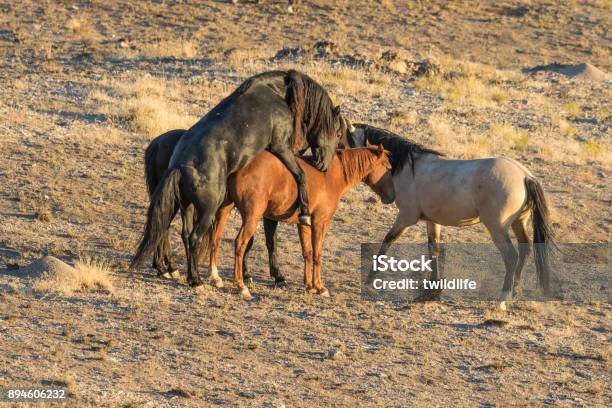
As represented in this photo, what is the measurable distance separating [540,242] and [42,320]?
218 inches

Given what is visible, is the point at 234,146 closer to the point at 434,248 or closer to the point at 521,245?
the point at 434,248

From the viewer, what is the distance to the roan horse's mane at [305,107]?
1278 cm

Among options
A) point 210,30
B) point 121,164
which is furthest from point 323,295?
point 210,30

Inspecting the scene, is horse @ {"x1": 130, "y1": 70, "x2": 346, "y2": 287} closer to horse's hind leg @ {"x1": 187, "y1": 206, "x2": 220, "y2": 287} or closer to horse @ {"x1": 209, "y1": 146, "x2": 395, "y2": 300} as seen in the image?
horse's hind leg @ {"x1": 187, "y1": 206, "x2": 220, "y2": 287}

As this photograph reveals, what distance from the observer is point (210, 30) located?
2948 centimetres

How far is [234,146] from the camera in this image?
11977 mm

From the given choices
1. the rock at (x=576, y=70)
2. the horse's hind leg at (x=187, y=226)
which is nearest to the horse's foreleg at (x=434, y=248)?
the horse's hind leg at (x=187, y=226)

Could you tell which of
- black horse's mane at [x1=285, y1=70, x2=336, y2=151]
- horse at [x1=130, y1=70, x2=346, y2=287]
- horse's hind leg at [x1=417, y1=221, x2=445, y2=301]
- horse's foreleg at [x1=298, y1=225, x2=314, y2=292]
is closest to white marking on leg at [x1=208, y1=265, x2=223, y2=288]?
A: horse at [x1=130, y1=70, x2=346, y2=287]

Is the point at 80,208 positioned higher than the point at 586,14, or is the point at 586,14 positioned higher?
the point at 586,14

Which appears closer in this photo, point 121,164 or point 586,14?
point 121,164

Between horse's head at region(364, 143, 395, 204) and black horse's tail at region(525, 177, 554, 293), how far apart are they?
1.72 m

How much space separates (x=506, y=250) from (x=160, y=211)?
3858 millimetres

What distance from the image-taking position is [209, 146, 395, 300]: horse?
39.8ft

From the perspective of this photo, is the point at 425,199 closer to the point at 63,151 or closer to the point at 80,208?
the point at 80,208
